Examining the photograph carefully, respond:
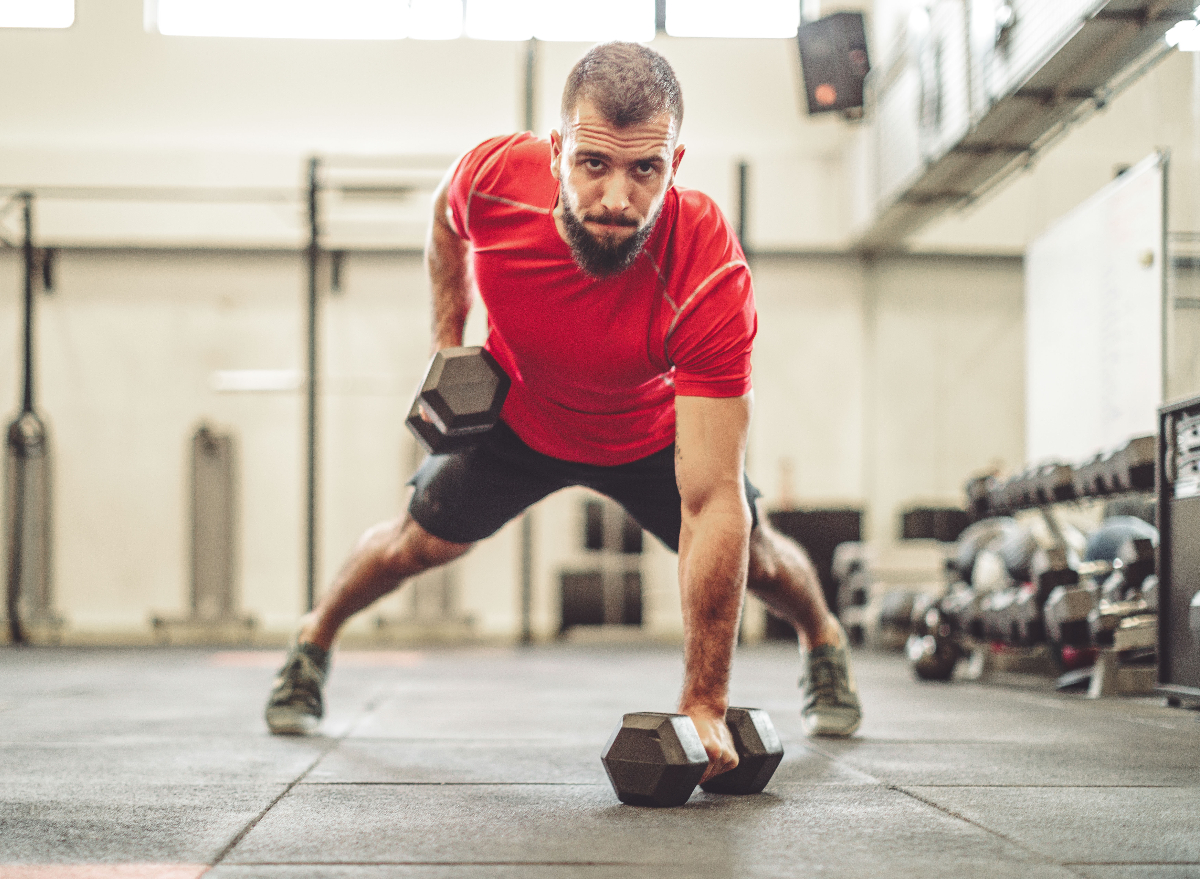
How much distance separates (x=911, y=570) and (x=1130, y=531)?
283cm

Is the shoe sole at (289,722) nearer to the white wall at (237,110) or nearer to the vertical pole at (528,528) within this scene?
the vertical pole at (528,528)

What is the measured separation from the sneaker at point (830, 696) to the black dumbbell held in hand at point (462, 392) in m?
0.84

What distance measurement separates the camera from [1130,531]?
125 inches

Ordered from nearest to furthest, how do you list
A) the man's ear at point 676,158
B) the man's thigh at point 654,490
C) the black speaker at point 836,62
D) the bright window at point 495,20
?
the man's ear at point 676,158 < the man's thigh at point 654,490 < the black speaker at point 836,62 < the bright window at point 495,20

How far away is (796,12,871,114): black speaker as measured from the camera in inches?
175

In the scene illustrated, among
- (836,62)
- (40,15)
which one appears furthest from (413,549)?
(40,15)

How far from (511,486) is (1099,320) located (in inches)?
121

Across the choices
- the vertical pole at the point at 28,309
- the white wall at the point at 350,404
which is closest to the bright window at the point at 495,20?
the white wall at the point at 350,404

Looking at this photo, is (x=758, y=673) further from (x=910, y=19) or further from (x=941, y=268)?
(x=941, y=268)

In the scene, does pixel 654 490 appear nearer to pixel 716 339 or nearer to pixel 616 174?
pixel 716 339

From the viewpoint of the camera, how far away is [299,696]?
2.11 meters

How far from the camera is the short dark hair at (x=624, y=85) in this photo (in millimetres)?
1396

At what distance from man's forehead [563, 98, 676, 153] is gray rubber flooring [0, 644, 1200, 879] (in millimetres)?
842

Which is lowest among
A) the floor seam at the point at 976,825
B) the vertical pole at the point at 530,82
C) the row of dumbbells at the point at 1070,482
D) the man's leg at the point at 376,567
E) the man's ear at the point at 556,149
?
the floor seam at the point at 976,825
